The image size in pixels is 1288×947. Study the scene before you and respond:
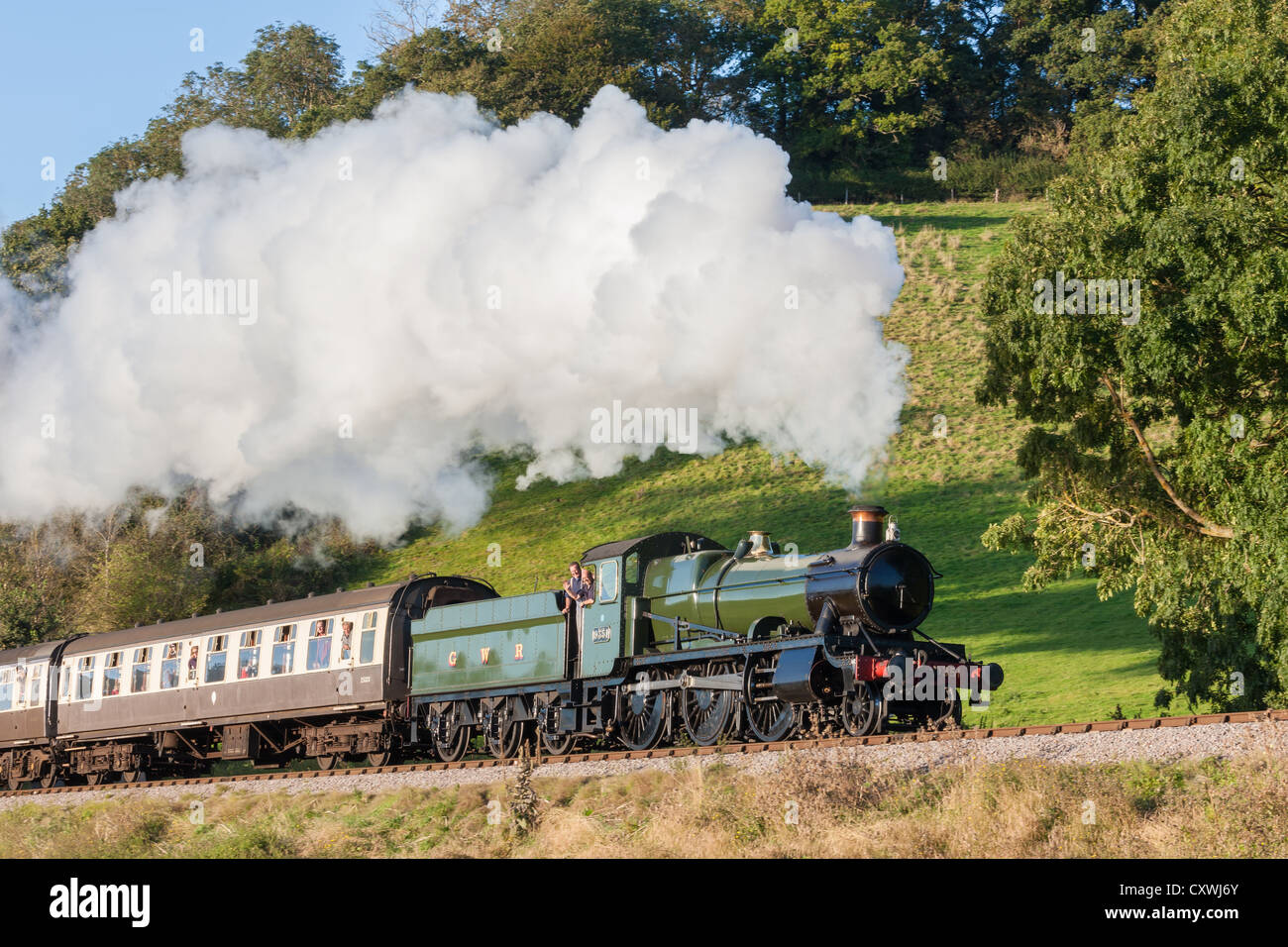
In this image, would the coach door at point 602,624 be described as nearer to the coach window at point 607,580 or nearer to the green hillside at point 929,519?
the coach window at point 607,580

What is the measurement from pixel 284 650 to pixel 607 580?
8137 mm

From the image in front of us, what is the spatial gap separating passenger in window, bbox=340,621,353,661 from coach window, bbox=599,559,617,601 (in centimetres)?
609

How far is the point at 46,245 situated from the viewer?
61000 mm

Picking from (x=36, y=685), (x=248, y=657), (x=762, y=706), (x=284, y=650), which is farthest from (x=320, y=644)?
A: (x=762, y=706)

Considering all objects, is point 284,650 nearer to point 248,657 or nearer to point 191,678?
point 248,657

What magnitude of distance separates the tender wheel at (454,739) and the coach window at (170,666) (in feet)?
23.7

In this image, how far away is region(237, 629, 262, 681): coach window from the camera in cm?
2525

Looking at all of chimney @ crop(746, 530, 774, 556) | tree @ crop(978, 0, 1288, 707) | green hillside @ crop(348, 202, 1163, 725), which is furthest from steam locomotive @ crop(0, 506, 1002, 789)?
green hillside @ crop(348, 202, 1163, 725)

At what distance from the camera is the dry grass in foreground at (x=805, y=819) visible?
11094 millimetres

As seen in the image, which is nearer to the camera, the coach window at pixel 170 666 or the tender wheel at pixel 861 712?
the tender wheel at pixel 861 712

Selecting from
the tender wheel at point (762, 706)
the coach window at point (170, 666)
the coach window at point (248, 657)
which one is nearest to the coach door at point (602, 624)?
the tender wheel at point (762, 706)

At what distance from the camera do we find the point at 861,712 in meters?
16.8

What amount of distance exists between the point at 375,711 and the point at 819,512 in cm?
2490

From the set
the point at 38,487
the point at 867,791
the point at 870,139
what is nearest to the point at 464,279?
A: the point at 867,791
